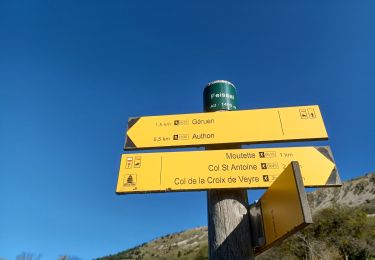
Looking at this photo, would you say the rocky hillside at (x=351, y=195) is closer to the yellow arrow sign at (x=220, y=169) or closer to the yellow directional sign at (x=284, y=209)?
the yellow arrow sign at (x=220, y=169)

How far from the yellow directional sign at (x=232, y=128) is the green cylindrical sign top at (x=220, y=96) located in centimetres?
12

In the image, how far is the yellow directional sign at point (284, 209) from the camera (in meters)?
1.31

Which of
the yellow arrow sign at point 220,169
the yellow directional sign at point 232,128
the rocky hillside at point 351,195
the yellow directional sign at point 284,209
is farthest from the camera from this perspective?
the rocky hillside at point 351,195

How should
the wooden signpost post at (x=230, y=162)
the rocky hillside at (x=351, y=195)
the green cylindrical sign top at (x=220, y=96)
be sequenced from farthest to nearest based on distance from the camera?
the rocky hillside at (x=351, y=195), the green cylindrical sign top at (x=220, y=96), the wooden signpost post at (x=230, y=162)

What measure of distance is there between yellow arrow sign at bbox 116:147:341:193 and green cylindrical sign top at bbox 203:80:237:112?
0.52m

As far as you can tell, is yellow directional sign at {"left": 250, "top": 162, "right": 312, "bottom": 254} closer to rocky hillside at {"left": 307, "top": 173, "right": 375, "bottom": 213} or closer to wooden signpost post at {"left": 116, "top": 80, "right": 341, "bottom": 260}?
wooden signpost post at {"left": 116, "top": 80, "right": 341, "bottom": 260}

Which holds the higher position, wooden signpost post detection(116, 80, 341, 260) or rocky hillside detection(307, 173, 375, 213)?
rocky hillside detection(307, 173, 375, 213)

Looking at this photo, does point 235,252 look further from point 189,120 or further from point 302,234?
point 302,234

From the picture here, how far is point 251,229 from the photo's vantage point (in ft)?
6.20

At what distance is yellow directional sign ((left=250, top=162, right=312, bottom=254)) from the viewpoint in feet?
4.30

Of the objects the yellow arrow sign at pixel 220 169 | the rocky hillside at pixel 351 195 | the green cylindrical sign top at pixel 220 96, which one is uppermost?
the rocky hillside at pixel 351 195

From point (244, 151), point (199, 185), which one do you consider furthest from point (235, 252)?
point (244, 151)

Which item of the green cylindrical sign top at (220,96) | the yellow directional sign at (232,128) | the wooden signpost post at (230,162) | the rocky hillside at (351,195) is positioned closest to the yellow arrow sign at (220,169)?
the wooden signpost post at (230,162)

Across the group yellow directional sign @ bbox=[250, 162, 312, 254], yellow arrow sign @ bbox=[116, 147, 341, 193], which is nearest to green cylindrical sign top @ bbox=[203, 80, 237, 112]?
yellow arrow sign @ bbox=[116, 147, 341, 193]
